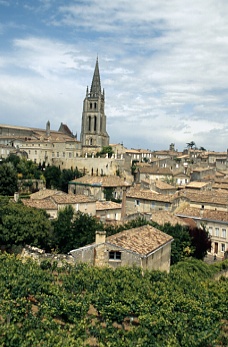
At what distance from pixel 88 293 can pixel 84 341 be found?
3.42m

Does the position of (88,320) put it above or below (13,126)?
below

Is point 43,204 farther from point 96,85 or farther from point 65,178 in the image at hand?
point 96,85

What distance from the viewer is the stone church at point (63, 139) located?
71.9m

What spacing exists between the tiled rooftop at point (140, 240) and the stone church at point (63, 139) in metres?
50.6

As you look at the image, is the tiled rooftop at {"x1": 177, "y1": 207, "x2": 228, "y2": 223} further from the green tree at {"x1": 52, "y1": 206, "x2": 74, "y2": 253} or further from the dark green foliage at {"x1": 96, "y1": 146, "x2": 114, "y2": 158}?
the dark green foliage at {"x1": 96, "y1": 146, "x2": 114, "y2": 158}

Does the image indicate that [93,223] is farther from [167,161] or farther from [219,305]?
[167,161]

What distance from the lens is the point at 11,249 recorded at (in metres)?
23.9

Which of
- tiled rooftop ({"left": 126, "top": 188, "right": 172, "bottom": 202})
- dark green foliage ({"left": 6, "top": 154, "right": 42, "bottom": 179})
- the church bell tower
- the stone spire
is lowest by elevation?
tiled rooftop ({"left": 126, "top": 188, "right": 172, "bottom": 202})

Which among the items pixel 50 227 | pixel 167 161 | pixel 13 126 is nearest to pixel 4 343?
pixel 50 227

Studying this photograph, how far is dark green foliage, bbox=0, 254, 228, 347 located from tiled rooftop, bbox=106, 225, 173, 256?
1837 millimetres

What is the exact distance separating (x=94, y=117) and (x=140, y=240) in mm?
78895

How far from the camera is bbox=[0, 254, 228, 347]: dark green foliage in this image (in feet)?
37.3

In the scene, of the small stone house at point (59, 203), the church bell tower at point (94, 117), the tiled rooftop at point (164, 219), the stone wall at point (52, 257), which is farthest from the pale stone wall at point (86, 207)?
the church bell tower at point (94, 117)

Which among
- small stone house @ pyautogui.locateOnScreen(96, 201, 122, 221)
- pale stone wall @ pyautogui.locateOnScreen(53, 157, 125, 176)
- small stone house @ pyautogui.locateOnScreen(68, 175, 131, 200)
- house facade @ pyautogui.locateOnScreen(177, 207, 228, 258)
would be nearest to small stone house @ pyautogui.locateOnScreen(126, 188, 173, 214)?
small stone house @ pyautogui.locateOnScreen(96, 201, 122, 221)
